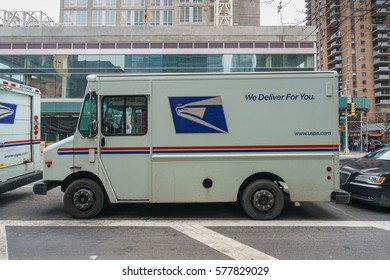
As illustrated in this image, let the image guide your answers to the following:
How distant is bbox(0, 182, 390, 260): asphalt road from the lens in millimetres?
3865

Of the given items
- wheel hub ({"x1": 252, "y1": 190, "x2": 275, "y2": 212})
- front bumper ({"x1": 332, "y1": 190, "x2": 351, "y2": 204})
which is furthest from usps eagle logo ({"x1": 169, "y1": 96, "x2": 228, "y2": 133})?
front bumper ({"x1": 332, "y1": 190, "x2": 351, "y2": 204})

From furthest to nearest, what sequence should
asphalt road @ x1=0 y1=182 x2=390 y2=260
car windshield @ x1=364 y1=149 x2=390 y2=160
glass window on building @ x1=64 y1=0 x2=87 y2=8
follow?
glass window on building @ x1=64 y1=0 x2=87 y2=8, car windshield @ x1=364 y1=149 x2=390 y2=160, asphalt road @ x1=0 y1=182 x2=390 y2=260

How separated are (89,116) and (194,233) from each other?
3.25m

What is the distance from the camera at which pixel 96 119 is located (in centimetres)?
519

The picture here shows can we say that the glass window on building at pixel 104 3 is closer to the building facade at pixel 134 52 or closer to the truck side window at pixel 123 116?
the building facade at pixel 134 52

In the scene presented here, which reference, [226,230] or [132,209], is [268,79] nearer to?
[226,230]

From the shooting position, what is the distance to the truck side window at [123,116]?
5.20 m

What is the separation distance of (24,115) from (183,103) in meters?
5.27

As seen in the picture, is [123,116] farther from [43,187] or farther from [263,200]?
[263,200]

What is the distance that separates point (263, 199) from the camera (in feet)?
17.0

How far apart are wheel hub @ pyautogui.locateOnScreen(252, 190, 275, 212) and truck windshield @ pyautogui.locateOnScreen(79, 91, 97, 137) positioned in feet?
12.1

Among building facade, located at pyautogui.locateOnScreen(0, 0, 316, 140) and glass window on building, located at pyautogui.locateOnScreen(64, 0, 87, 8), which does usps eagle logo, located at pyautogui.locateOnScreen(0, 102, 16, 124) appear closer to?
building facade, located at pyautogui.locateOnScreen(0, 0, 316, 140)

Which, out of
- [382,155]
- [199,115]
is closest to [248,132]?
[199,115]

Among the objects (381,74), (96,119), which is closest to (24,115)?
(96,119)
